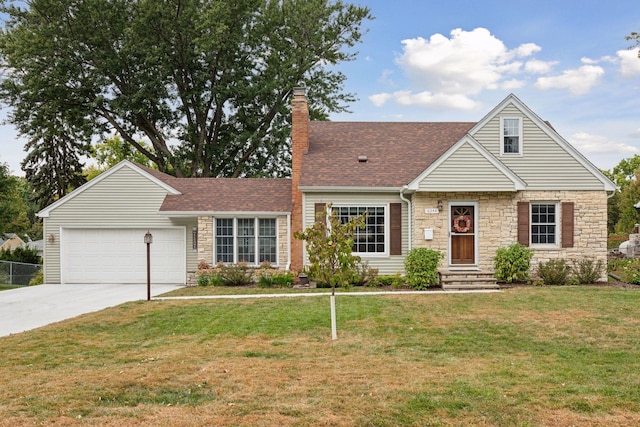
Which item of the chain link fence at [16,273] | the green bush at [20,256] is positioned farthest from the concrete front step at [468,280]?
the green bush at [20,256]

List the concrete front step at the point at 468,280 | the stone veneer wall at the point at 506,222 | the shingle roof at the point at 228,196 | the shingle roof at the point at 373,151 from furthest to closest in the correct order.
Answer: the shingle roof at the point at 228,196 → the shingle roof at the point at 373,151 → the stone veneer wall at the point at 506,222 → the concrete front step at the point at 468,280

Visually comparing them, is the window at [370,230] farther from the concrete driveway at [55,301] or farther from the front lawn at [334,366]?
the concrete driveway at [55,301]

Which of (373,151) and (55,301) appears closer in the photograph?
(55,301)

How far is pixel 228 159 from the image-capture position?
30.0 m

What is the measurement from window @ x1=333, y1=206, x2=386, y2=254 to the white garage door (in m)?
6.25

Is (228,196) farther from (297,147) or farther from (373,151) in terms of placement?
(373,151)

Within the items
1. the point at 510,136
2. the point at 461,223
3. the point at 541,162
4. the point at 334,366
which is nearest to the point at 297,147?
the point at 461,223

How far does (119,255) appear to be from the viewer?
18.0m

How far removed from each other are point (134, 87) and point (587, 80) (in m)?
23.5

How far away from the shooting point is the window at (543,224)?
632 inches

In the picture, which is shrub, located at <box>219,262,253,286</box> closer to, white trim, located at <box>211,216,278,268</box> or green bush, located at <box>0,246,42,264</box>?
white trim, located at <box>211,216,278,268</box>

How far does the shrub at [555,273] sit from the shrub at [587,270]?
32 cm

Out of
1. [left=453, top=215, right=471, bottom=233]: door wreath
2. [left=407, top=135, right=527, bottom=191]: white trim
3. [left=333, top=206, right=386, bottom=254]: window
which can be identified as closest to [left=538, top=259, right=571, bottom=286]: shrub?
[left=453, top=215, right=471, bottom=233]: door wreath

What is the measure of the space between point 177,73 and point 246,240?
15.5m
